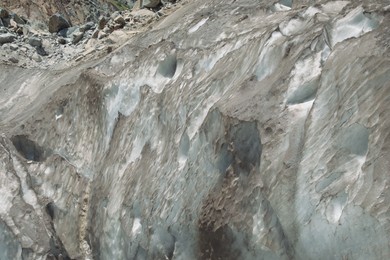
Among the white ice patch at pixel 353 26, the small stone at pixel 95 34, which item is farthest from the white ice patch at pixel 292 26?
the small stone at pixel 95 34

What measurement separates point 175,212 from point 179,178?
0.60 m

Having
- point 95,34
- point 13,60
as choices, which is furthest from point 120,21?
point 13,60

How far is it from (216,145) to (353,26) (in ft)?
9.02

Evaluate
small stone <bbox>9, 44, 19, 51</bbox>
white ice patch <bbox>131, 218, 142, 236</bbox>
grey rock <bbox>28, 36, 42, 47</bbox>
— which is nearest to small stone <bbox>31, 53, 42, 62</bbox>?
grey rock <bbox>28, 36, 42, 47</bbox>

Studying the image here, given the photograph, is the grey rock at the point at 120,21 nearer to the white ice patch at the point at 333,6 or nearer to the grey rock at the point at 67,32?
the grey rock at the point at 67,32

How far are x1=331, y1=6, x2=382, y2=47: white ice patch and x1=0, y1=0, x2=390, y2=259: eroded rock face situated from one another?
21 mm

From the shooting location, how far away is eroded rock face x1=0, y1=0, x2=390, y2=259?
Result: 8.61 m

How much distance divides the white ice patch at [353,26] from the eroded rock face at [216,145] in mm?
21

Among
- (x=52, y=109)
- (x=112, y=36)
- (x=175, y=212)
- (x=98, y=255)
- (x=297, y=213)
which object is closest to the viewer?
(x=297, y=213)

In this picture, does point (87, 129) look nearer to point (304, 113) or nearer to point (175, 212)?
point (175, 212)

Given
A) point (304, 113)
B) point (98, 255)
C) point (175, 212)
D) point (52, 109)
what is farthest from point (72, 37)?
point (304, 113)

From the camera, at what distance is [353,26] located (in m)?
10.1

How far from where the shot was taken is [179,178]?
37.2 feet

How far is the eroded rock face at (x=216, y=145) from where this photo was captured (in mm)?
8609
